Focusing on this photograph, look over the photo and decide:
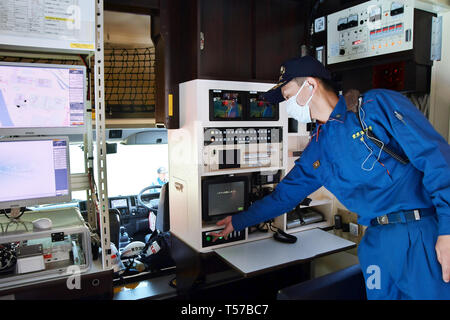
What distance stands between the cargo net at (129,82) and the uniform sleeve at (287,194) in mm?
1910

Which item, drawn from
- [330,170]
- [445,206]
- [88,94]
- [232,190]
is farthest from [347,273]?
[88,94]

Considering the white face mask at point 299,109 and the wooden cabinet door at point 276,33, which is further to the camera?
the wooden cabinet door at point 276,33

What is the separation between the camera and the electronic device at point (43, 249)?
1.59 meters

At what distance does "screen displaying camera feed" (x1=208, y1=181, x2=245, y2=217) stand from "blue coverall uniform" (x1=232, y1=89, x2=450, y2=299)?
0.84 m

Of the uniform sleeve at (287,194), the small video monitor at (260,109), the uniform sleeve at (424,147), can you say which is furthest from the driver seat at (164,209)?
the uniform sleeve at (424,147)

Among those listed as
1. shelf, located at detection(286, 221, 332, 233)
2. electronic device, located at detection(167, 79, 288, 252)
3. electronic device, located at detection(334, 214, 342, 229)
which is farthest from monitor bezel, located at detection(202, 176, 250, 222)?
electronic device, located at detection(334, 214, 342, 229)

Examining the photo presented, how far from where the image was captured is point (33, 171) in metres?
1.68

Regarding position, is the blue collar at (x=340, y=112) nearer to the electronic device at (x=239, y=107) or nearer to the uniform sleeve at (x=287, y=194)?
the uniform sleeve at (x=287, y=194)

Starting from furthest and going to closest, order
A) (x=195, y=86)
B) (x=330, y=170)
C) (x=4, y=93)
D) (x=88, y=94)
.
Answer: (x=195, y=86) < (x=88, y=94) < (x=330, y=170) < (x=4, y=93)

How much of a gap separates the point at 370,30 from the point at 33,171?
7.08 ft

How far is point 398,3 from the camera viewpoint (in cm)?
209

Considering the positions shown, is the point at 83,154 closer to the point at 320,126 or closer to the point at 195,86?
the point at 195,86

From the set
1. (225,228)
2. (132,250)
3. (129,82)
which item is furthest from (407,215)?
(129,82)
